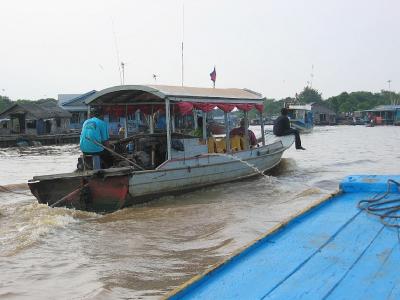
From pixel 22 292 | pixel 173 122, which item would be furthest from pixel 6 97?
pixel 22 292

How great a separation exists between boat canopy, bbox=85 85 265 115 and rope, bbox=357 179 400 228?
19.2ft

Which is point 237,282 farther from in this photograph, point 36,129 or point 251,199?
point 36,129

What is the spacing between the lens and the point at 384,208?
4.77 meters

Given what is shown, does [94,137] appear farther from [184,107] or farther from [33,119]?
[33,119]

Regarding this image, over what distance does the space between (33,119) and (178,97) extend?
104 feet

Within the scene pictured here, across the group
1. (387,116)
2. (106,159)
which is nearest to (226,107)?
(106,159)

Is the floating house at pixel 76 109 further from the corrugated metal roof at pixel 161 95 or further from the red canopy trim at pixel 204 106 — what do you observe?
the red canopy trim at pixel 204 106

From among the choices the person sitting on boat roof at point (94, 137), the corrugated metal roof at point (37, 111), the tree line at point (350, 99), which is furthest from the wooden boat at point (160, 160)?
the tree line at point (350, 99)

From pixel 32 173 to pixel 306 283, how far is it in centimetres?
1594

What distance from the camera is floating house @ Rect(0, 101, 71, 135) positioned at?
38062 millimetres

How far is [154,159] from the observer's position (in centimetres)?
1102

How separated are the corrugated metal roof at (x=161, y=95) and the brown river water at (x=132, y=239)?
221cm

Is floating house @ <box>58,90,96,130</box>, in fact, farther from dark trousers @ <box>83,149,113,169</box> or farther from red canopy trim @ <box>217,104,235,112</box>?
dark trousers @ <box>83,149,113,169</box>

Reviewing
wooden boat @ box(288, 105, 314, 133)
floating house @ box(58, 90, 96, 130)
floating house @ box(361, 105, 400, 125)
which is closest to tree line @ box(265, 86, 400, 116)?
floating house @ box(361, 105, 400, 125)
